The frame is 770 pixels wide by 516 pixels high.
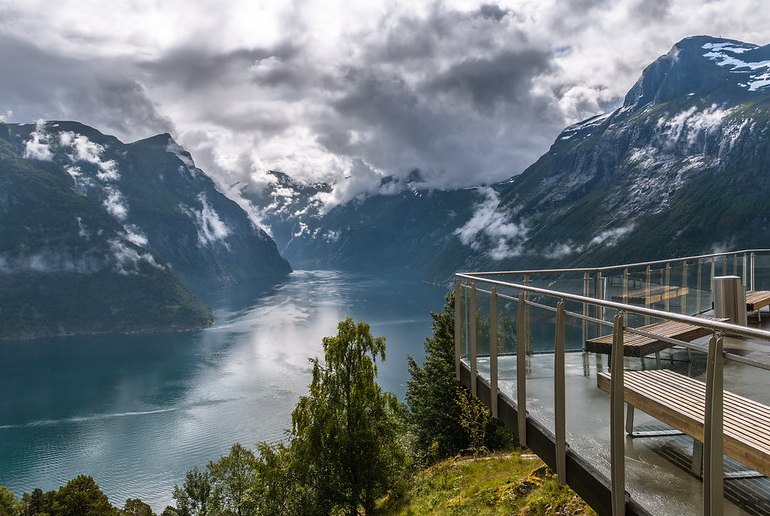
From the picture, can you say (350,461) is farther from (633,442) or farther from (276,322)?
(276,322)

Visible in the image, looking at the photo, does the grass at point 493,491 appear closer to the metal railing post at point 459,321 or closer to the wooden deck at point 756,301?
the metal railing post at point 459,321

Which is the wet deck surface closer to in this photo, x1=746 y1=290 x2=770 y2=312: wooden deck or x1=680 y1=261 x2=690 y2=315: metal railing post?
x1=680 y1=261 x2=690 y2=315: metal railing post

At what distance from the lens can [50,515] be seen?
140 ft

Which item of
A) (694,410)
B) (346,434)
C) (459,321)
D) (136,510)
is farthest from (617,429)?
(136,510)

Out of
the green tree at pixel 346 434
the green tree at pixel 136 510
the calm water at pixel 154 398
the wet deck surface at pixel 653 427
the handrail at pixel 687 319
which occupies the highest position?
the handrail at pixel 687 319

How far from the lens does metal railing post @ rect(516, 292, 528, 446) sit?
242 inches

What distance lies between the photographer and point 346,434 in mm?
20547

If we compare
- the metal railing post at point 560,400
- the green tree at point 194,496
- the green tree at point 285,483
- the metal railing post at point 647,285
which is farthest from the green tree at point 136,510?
the metal railing post at point 560,400

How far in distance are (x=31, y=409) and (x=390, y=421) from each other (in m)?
101

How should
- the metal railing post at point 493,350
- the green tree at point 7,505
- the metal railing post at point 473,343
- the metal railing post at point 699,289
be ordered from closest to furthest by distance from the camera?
the metal railing post at point 493,350 < the metal railing post at point 473,343 < the metal railing post at point 699,289 < the green tree at point 7,505

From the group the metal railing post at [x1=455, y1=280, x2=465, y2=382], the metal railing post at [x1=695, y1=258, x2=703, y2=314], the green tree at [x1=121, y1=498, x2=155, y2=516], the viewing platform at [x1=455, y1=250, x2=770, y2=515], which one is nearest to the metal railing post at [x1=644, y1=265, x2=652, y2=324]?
the metal railing post at [x1=695, y1=258, x2=703, y2=314]

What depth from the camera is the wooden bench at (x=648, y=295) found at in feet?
29.6

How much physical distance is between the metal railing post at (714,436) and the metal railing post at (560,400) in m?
1.80

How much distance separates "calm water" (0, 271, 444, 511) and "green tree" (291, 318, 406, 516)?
48.5 m
